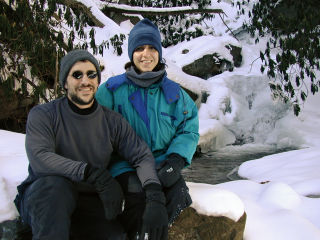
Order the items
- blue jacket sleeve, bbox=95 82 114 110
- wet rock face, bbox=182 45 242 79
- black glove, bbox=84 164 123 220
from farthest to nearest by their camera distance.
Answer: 1. wet rock face, bbox=182 45 242 79
2. blue jacket sleeve, bbox=95 82 114 110
3. black glove, bbox=84 164 123 220

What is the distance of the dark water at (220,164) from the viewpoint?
5.21 metres

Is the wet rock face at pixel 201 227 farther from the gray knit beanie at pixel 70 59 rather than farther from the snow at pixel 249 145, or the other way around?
the gray knit beanie at pixel 70 59

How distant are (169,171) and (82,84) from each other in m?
0.63

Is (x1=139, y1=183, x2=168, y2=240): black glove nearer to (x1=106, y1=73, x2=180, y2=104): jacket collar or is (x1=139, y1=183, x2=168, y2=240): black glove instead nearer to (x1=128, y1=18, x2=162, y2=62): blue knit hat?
(x1=106, y1=73, x2=180, y2=104): jacket collar

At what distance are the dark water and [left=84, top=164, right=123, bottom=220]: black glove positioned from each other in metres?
3.51

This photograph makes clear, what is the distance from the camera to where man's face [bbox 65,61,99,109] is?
1826 mm

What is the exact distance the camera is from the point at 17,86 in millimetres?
4879

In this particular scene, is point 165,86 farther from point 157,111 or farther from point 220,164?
point 220,164

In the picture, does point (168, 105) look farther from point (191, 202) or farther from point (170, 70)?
point (170, 70)

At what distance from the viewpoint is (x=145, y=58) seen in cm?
→ 214

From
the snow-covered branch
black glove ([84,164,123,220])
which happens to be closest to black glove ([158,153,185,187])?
black glove ([84,164,123,220])

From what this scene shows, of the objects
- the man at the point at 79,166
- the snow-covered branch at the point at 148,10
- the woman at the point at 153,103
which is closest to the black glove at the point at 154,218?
the man at the point at 79,166

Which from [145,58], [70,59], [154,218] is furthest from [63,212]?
[145,58]

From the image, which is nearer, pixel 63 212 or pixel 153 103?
pixel 63 212
